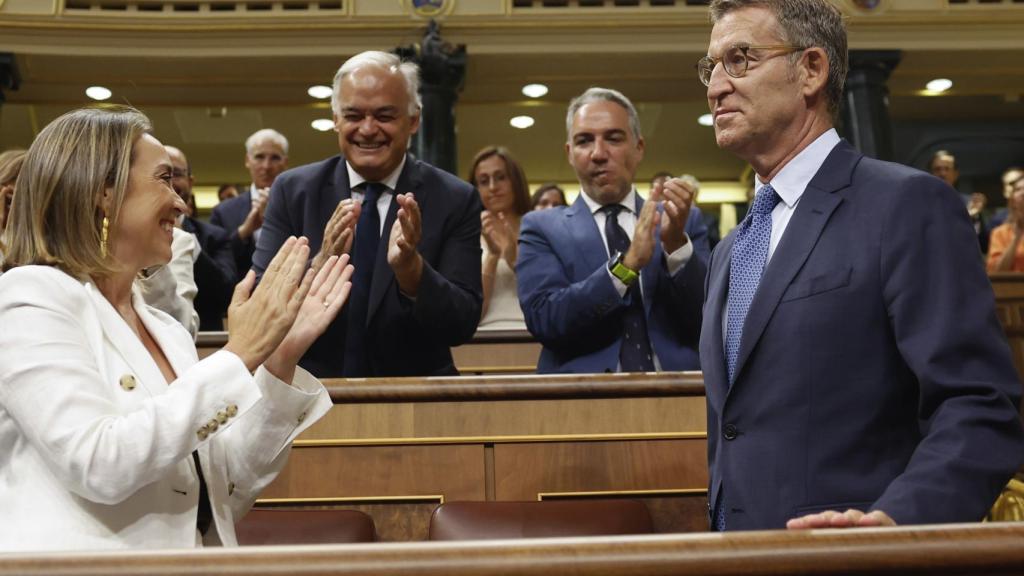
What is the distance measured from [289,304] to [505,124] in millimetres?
7023

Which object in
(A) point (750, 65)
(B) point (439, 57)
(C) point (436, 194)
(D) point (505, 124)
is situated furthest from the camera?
(D) point (505, 124)

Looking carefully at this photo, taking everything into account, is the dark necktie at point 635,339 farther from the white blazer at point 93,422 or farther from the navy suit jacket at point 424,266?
the white blazer at point 93,422

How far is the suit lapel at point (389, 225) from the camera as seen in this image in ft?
7.79

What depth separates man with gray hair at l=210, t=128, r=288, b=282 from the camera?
389cm

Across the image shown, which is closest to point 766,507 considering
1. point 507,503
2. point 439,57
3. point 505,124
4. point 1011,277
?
point 507,503

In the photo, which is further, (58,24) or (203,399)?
(58,24)

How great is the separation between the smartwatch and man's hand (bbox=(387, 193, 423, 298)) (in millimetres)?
405

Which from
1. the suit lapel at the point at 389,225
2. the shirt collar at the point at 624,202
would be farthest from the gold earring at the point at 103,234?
the shirt collar at the point at 624,202

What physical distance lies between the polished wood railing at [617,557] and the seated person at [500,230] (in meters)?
2.54

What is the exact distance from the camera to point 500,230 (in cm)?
368

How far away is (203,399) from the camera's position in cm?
126

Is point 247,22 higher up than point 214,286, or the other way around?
point 247,22

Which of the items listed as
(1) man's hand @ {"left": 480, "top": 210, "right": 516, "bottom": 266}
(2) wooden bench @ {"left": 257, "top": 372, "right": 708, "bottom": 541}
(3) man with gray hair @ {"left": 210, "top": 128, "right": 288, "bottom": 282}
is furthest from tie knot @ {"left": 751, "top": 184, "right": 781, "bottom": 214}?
(3) man with gray hair @ {"left": 210, "top": 128, "right": 288, "bottom": 282}

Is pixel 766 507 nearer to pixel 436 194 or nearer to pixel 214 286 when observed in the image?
pixel 436 194
